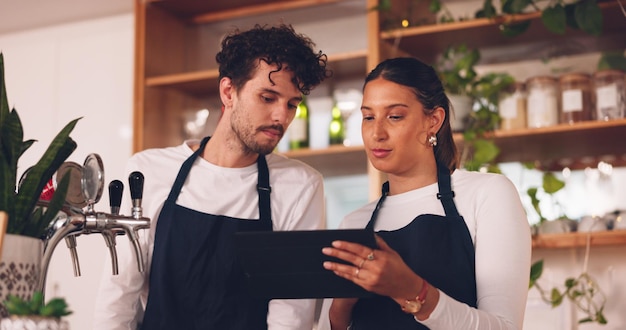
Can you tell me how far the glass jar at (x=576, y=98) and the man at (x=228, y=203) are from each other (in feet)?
4.11

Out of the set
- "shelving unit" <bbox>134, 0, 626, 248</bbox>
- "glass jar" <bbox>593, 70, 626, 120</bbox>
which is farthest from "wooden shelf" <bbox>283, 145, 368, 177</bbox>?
"glass jar" <bbox>593, 70, 626, 120</bbox>

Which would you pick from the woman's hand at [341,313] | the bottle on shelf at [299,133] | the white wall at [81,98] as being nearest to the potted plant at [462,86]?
the bottle on shelf at [299,133]

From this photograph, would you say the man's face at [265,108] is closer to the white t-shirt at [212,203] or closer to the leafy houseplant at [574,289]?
the white t-shirt at [212,203]

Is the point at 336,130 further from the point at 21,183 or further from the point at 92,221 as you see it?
the point at 21,183

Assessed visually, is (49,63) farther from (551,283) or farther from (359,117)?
(551,283)

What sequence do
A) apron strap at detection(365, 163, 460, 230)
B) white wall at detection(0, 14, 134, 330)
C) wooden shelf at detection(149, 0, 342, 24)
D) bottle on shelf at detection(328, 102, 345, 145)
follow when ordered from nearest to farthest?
apron strap at detection(365, 163, 460, 230) < bottle on shelf at detection(328, 102, 345, 145) < wooden shelf at detection(149, 0, 342, 24) < white wall at detection(0, 14, 134, 330)

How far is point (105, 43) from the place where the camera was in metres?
4.21

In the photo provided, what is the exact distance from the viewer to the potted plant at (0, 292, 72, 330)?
1.14 metres

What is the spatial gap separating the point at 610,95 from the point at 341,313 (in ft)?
5.25

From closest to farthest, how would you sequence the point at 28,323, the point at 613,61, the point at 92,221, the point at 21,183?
the point at 28,323 < the point at 21,183 < the point at 92,221 < the point at 613,61

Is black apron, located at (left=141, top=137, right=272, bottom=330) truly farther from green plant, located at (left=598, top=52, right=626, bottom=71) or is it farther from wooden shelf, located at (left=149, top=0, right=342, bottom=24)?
wooden shelf, located at (left=149, top=0, right=342, bottom=24)

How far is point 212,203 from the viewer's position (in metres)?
2.14

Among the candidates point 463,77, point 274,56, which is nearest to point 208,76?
point 463,77

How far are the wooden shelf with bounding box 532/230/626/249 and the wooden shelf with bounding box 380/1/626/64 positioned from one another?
2.47 feet
